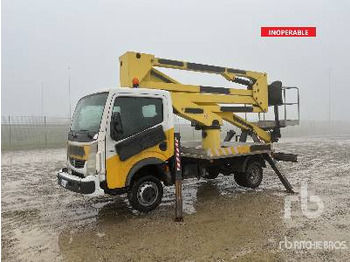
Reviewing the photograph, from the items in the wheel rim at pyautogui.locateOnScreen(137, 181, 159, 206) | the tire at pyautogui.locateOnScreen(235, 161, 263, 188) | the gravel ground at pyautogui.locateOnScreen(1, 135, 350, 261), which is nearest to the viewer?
the gravel ground at pyautogui.locateOnScreen(1, 135, 350, 261)

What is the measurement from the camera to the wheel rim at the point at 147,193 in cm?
613

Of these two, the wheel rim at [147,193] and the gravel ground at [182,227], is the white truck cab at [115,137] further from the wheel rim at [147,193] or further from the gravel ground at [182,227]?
the gravel ground at [182,227]

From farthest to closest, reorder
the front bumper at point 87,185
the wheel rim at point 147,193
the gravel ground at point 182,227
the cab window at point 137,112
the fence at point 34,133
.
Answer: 1. the fence at point 34,133
2. the wheel rim at point 147,193
3. the cab window at point 137,112
4. the front bumper at point 87,185
5. the gravel ground at point 182,227

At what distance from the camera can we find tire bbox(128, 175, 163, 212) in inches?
238

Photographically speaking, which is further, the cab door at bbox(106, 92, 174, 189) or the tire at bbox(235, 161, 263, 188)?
the tire at bbox(235, 161, 263, 188)

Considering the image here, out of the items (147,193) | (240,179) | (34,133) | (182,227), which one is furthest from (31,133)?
(182,227)

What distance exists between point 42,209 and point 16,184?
11.0 feet

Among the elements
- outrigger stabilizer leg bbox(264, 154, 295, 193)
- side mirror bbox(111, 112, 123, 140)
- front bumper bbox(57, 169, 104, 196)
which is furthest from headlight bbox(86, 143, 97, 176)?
outrigger stabilizer leg bbox(264, 154, 295, 193)

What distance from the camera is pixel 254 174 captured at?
8617 millimetres

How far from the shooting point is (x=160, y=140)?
6383 mm

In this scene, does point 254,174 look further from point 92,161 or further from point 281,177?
point 92,161

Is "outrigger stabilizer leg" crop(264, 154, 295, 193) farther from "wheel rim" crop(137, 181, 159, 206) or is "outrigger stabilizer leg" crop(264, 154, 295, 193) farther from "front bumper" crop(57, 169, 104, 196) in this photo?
"front bumper" crop(57, 169, 104, 196)

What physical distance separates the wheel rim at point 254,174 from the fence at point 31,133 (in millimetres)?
16254

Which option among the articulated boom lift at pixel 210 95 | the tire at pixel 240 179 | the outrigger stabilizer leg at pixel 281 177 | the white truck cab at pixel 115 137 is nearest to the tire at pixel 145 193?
the white truck cab at pixel 115 137
